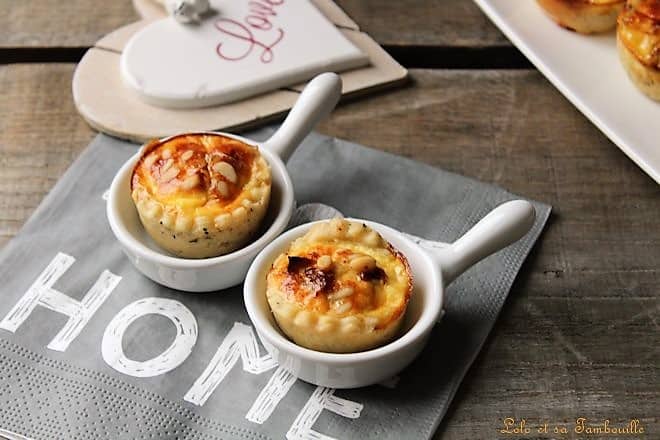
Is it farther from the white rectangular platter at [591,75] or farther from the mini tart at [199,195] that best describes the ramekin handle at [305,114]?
the white rectangular platter at [591,75]

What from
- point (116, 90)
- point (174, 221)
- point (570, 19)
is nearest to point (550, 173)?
point (570, 19)

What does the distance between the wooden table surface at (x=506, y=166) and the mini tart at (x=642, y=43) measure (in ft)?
0.36

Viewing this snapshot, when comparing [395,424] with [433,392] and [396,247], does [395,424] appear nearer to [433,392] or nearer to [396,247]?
[433,392]

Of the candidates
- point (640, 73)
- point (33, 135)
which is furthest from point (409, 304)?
point (33, 135)

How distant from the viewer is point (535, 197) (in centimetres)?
133

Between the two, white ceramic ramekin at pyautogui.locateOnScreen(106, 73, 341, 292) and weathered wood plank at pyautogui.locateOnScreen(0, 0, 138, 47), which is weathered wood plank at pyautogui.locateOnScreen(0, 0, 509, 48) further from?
white ceramic ramekin at pyautogui.locateOnScreen(106, 73, 341, 292)

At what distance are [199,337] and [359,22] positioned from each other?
2.41 feet

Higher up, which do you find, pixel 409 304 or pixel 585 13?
pixel 585 13

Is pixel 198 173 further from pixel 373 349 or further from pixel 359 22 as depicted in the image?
pixel 359 22

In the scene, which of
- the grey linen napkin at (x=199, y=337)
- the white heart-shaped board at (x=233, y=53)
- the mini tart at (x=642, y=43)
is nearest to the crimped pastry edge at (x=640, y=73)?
the mini tart at (x=642, y=43)

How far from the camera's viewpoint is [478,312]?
3.79 feet

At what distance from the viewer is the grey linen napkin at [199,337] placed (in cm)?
104

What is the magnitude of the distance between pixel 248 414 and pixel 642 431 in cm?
43

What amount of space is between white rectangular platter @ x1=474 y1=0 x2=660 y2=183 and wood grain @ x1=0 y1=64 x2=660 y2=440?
0.22 feet
